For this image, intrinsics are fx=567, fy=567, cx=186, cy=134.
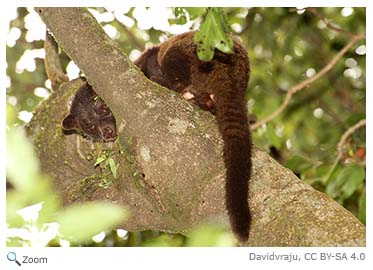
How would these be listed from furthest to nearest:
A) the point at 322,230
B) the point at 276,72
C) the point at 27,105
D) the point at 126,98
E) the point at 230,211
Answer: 1. the point at 276,72
2. the point at 27,105
3. the point at 126,98
4. the point at 230,211
5. the point at 322,230

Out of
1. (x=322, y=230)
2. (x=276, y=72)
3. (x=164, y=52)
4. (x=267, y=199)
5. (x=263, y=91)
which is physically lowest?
(x=322, y=230)

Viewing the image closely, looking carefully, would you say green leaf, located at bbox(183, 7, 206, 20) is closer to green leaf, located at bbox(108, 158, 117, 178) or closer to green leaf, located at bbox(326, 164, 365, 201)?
green leaf, located at bbox(108, 158, 117, 178)

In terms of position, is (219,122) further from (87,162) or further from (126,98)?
(87,162)

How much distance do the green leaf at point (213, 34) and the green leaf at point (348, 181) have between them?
5.51 feet

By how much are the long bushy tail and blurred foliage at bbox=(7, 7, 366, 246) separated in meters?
1.35

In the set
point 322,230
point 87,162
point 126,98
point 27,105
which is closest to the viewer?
point 322,230

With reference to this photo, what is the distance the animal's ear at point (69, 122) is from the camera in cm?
372

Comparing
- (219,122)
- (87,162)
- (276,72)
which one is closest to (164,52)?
(87,162)

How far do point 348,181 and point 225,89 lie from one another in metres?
1.18

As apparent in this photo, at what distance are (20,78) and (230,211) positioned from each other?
11.5ft

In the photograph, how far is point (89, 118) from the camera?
416 cm

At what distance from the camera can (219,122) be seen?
2758 millimetres

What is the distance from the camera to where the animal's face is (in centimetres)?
376
